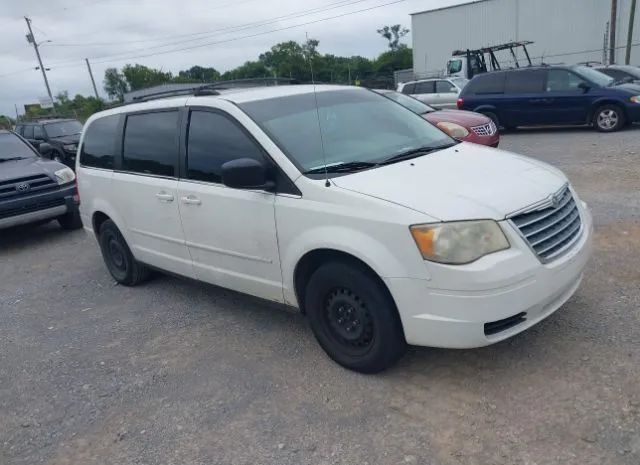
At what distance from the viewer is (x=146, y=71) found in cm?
6819

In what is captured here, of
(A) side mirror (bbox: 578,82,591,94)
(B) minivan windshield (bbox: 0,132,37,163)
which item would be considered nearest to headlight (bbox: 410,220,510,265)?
(B) minivan windshield (bbox: 0,132,37,163)

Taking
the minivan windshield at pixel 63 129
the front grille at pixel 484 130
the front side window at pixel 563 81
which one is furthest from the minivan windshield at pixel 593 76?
the minivan windshield at pixel 63 129

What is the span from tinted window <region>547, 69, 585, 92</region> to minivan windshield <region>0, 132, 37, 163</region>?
10830mm

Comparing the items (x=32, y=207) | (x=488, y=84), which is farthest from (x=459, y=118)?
(x=32, y=207)

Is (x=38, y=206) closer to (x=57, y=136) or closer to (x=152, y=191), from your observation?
(x=152, y=191)

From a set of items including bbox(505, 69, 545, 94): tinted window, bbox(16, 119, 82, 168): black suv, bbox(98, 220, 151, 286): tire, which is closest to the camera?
bbox(98, 220, 151, 286): tire

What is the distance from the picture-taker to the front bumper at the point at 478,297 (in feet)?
9.43

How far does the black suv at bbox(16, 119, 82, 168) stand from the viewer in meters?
15.3

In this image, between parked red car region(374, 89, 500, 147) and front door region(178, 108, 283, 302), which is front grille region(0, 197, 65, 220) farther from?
parked red car region(374, 89, 500, 147)

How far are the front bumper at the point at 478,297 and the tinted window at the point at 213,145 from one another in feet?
4.72

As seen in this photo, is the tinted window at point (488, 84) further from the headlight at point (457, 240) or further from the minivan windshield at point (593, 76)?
the headlight at point (457, 240)

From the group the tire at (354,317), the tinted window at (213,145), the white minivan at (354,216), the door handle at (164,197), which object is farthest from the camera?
the door handle at (164,197)

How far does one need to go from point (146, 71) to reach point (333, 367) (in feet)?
233

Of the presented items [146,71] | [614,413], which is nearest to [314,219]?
[614,413]
